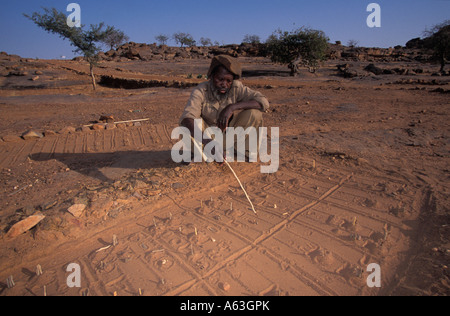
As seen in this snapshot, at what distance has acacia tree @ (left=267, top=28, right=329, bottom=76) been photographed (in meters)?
19.7

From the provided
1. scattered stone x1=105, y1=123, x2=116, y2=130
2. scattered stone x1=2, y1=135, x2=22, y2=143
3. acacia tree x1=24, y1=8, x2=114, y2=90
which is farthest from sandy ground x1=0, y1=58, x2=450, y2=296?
acacia tree x1=24, y1=8, x2=114, y2=90

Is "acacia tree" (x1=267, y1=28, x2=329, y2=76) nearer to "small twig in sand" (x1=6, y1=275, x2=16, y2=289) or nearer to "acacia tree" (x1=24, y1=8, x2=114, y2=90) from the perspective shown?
"acacia tree" (x1=24, y1=8, x2=114, y2=90)

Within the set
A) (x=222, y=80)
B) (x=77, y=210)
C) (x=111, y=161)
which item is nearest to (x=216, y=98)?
(x=222, y=80)

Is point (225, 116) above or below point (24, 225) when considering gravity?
above

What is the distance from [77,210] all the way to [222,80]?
2.20 meters

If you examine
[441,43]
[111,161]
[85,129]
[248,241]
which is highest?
[441,43]

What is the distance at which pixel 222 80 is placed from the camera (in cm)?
331

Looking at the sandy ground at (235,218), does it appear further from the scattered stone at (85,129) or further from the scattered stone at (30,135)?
the scattered stone at (85,129)

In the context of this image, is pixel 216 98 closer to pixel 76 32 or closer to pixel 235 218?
pixel 235 218

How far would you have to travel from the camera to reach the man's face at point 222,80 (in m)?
3.27

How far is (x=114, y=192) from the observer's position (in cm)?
292
